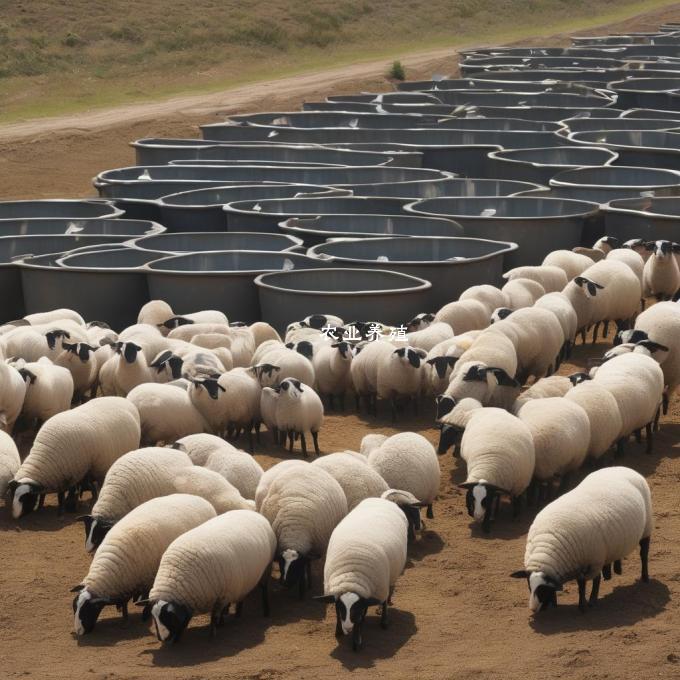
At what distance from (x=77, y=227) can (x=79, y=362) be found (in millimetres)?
8390

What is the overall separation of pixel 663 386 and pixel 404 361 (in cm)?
269

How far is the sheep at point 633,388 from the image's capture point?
12188mm

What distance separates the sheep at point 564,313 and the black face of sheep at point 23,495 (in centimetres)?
658

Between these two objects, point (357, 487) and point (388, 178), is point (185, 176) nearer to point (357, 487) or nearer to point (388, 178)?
point (388, 178)

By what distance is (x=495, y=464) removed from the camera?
1077 centimetres

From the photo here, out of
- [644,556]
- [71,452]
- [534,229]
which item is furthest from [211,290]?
[644,556]

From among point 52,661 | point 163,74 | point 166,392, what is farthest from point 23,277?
point 163,74

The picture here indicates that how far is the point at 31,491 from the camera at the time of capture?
11258 millimetres

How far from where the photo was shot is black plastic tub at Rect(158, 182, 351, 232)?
23.2 m

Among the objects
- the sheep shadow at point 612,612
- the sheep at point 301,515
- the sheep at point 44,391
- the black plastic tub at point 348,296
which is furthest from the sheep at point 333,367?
the sheep shadow at point 612,612

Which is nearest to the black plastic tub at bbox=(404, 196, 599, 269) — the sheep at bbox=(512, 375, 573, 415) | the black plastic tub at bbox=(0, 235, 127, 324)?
the black plastic tub at bbox=(0, 235, 127, 324)

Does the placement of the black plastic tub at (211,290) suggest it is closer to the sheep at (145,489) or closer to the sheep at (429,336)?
the sheep at (429,336)

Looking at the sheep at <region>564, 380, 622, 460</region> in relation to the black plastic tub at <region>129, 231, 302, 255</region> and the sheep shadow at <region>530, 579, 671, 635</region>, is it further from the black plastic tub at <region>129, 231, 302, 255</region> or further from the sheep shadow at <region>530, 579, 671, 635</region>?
the black plastic tub at <region>129, 231, 302, 255</region>

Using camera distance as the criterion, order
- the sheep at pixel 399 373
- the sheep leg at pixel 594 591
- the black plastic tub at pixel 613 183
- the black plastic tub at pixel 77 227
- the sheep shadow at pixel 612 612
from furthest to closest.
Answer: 1. the black plastic tub at pixel 613 183
2. the black plastic tub at pixel 77 227
3. the sheep at pixel 399 373
4. the sheep leg at pixel 594 591
5. the sheep shadow at pixel 612 612
